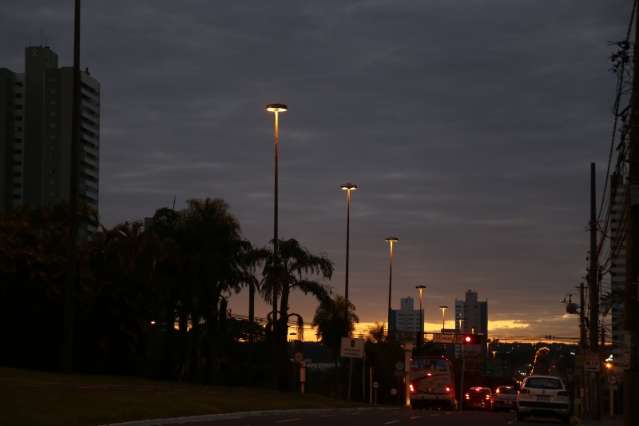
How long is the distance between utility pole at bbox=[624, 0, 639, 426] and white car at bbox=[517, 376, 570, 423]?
15.6 meters

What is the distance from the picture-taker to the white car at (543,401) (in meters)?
38.1

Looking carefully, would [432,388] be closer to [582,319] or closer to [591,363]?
[591,363]

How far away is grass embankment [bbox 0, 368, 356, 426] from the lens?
22891 mm

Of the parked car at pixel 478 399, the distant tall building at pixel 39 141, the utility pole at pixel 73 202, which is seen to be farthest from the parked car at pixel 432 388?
the distant tall building at pixel 39 141

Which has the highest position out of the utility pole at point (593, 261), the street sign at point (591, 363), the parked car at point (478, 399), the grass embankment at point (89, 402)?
the utility pole at point (593, 261)

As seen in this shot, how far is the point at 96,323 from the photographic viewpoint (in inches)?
2036

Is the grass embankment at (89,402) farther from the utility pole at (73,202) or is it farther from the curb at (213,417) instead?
the utility pole at (73,202)

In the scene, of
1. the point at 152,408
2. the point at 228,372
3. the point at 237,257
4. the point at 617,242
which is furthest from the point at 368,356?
the point at 152,408

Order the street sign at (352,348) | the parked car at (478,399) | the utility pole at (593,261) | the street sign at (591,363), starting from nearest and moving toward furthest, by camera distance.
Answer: the street sign at (591,363), the utility pole at (593,261), the street sign at (352,348), the parked car at (478,399)

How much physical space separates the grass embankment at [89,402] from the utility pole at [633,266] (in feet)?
36.0

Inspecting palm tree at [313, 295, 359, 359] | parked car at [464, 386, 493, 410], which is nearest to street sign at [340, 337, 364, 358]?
parked car at [464, 386, 493, 410]

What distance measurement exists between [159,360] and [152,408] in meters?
34.1

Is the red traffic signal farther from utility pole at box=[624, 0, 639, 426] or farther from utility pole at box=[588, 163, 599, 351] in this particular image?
utility pole at box=[624, 0, 639, 426]

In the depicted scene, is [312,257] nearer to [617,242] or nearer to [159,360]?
[159,360]
